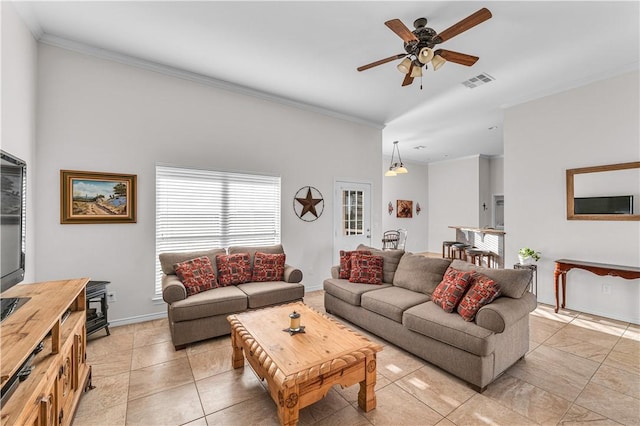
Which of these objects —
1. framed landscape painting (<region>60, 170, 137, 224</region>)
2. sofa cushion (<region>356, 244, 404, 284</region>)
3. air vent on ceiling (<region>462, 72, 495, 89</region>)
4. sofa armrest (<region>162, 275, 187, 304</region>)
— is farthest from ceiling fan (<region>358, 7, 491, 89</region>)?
framed landscape painting (<region>60, 170, 137, 224</region>)

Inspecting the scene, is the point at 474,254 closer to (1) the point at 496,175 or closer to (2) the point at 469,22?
(2) the point at 469,22

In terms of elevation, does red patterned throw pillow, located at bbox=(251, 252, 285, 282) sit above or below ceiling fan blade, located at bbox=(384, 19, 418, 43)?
below

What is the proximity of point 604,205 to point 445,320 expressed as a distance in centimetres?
326

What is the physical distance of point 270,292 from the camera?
3.39m

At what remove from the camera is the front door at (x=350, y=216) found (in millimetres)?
5430

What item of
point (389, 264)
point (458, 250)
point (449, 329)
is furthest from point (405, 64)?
point (458, 250)

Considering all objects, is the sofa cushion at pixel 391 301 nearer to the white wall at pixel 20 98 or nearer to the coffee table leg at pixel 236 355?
the coffee table leg at pixel 236 355

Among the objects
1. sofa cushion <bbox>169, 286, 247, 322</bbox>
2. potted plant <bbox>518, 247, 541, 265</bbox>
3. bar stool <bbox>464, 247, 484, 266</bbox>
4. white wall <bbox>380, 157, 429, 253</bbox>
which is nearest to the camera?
sofa cushion <bbox>169, 286, 247, 322</bbox>

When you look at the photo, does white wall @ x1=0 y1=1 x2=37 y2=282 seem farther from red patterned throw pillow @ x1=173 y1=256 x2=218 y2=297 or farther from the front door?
the front door

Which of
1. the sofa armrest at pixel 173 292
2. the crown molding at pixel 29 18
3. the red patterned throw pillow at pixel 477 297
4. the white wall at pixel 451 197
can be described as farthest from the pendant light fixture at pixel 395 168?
the crown molding at pixel 29 18

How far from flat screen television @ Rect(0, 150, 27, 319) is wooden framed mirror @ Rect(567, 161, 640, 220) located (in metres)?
6.00

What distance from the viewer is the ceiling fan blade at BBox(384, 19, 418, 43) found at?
228cm

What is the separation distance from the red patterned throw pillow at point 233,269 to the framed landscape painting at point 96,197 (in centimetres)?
126

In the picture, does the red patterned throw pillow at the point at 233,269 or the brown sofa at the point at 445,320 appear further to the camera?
the red patterned throw pillow at the point at 233,269
